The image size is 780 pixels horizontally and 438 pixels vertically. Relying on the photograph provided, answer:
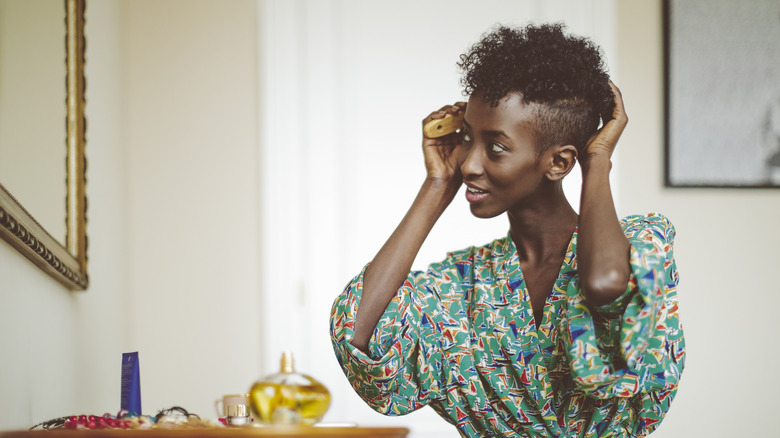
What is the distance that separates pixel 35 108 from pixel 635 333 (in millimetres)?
1090

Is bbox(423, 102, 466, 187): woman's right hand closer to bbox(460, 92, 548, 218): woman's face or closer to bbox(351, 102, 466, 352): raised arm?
bbox(351, 102, 466, 352): raised arm

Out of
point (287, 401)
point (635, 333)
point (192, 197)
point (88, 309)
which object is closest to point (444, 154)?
point (635, 333)

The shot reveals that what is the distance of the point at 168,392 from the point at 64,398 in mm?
824

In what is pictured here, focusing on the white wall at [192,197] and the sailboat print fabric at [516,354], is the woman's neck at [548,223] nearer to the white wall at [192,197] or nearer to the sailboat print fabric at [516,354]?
the sailboat print fabric at [516,354]

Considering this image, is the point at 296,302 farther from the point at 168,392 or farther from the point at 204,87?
the point at 204,87

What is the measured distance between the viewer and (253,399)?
1.06 m

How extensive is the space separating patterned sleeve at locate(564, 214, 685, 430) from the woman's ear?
0.53 ft

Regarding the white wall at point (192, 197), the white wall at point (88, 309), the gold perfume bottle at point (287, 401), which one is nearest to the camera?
the gold perfume bottle at point (287, 401)

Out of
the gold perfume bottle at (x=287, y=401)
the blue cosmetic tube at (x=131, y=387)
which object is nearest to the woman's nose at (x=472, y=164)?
the gold perfume bottle at (x=287, y=401)

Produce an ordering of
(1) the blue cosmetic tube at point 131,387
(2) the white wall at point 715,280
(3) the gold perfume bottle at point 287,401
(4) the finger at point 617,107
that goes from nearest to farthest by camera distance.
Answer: (3) the gold perfume bottle at point 287,401 → (4) the finger at point 617,107 → (1) the blue cosmetic tube at point 131,387 → (2) the white wall at point 715,280

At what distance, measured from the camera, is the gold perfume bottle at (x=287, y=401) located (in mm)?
1058

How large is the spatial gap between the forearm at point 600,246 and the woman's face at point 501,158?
4.2 inches

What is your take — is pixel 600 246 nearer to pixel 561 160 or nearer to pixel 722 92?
pixel 561 160

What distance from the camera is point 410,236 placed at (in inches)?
58.0
